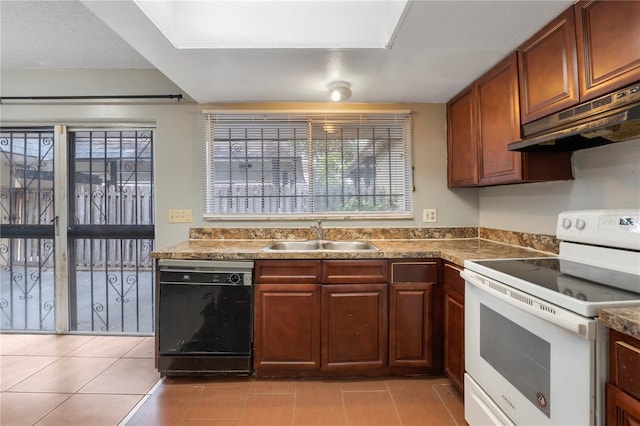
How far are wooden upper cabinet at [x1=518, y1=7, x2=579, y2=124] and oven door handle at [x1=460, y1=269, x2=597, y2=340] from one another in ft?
A: 2.93

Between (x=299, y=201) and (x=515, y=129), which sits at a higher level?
(x=515, y=129)

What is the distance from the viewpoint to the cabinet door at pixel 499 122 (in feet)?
5.48

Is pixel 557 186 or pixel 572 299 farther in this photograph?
pixel 557 186

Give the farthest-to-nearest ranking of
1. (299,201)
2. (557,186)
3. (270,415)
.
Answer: (299,201)
(557,186)
(270,415)

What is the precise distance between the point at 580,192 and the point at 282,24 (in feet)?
6.18

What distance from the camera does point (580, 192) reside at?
5.26ft

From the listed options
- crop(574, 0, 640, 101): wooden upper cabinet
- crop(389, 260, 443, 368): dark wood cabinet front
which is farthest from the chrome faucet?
crop(574, 0, 640, 101): wooden upper cabinet

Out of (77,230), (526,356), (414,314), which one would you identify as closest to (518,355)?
(526,356)

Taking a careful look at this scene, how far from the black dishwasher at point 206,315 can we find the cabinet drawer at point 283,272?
0.23 feet

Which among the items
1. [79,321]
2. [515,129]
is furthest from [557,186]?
[79,321]

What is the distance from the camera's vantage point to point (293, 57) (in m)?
1.71

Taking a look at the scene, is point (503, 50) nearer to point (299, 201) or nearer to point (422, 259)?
point (422, 259)

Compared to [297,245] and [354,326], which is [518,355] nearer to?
[354,326]

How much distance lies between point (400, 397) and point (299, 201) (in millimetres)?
1578
